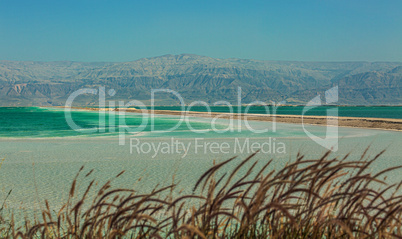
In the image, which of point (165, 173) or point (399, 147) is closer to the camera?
point (165, 173)

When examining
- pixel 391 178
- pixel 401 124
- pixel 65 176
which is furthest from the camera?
pixel 401 124

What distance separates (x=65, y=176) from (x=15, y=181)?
0.95 metres

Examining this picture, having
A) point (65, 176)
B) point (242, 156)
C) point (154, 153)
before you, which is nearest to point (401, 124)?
point (242, 156)

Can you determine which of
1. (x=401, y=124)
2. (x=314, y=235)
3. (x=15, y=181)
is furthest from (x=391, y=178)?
(x=401, y=124)

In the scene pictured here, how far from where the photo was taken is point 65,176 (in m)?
7.88

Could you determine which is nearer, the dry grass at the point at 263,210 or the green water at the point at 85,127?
the dry grass at the point at 263,210

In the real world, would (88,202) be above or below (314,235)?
below

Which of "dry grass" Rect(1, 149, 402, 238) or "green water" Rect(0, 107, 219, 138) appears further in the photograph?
"green water" Rect(0, 107, 219, 138)

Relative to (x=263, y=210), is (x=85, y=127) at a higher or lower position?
lower

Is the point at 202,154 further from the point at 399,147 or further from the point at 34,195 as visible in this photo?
the point at 399,147

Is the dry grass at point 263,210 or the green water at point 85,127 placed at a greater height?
the dry grass at point 263,210

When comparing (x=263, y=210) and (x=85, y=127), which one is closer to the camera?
(x=263, y=210)

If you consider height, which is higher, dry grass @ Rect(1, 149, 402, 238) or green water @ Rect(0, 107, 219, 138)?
dry grass @ Rect(1, 149, 402, 238)

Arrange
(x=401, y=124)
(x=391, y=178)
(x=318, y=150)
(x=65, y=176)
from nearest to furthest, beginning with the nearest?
(x=391, y=178)
(x=65, y=176)
(x=318, y=150)
(x=401, y=124)
